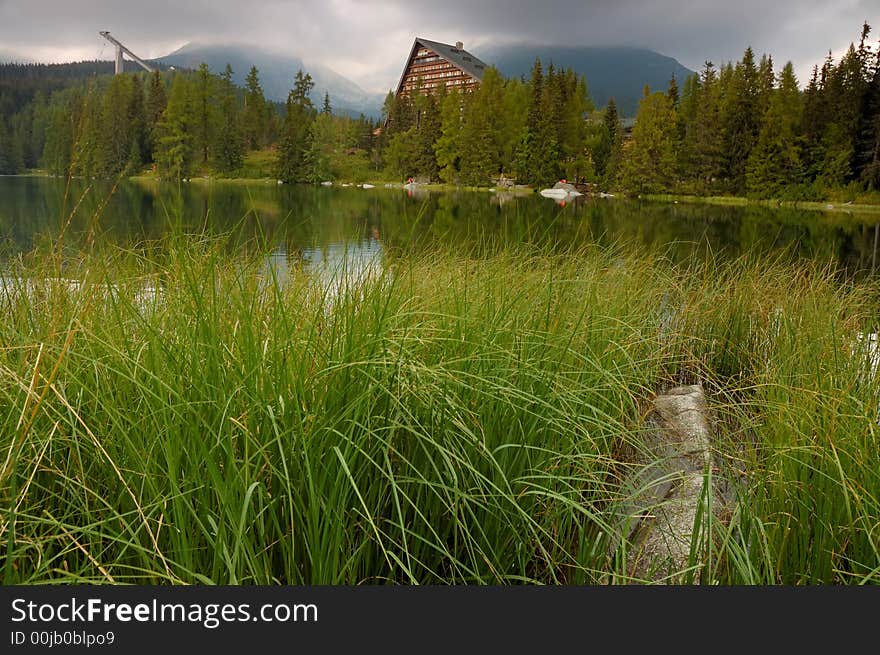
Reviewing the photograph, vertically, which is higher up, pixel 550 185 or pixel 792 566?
pixel 550 185

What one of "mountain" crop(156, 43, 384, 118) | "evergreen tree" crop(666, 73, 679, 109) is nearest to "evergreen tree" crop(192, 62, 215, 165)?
"mountain" crop(156, 43, 384, 118)

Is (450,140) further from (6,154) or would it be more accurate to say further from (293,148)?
(6,154)

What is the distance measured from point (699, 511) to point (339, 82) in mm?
52629

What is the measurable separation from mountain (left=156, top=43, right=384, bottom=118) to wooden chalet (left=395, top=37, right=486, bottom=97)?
3241 mm

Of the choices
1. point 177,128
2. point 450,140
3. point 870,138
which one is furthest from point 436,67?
point 870,138

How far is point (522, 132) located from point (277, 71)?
68.3ft

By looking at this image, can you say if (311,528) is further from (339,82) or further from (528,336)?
(339,82)

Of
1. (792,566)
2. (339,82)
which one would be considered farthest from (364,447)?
(339,82)

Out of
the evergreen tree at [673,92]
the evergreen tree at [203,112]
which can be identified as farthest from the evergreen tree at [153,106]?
the evergreen tree at [673,92]

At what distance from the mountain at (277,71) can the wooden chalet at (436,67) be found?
10.6ft

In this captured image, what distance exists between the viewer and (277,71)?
4603 cm

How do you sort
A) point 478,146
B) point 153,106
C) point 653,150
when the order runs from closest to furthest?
point 153,106, point 653,150, point 478,146

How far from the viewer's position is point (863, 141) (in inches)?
910

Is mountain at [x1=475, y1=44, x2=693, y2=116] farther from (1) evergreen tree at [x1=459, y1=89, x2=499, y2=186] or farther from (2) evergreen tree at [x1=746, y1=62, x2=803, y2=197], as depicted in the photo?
(2) evergreen tree at [x1=746, y1=62, x2=803, y2=197]
